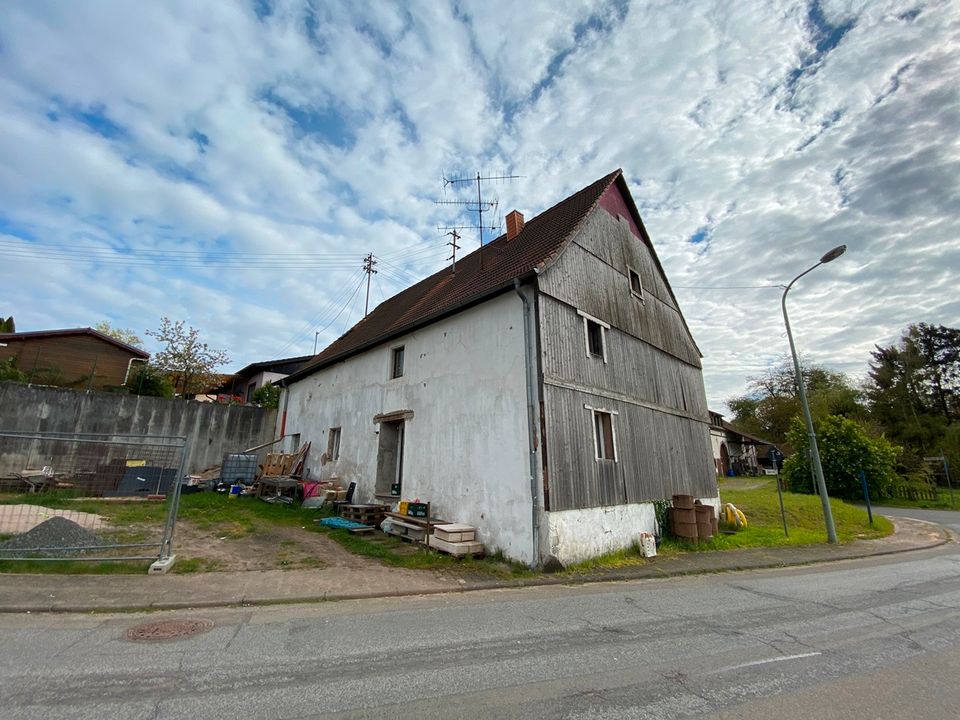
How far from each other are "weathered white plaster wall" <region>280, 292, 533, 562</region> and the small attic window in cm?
587

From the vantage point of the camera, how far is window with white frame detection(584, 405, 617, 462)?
10.6 m

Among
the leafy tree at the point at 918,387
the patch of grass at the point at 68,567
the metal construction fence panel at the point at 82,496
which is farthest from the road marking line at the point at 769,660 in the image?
the leafy tree at the point at 918,387

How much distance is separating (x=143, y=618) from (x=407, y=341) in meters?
8.93

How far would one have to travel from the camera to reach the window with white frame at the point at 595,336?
1127 centimetres

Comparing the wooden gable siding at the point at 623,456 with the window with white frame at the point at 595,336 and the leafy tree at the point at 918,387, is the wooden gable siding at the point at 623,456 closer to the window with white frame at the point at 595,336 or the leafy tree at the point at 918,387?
the window with white frame at the point at 595,336

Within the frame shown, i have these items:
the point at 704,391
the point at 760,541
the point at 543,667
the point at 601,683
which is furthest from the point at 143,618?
the point at 704,391

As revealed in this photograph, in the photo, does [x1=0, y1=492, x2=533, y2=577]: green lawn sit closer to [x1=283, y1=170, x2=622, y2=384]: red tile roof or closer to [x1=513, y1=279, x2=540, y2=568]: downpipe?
[x1=513, y1=279, x2=540, y2=568]: downpipe

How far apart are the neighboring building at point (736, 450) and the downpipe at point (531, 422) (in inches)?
1390

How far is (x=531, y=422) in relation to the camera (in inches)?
355

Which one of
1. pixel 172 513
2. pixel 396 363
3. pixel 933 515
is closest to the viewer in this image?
pixel 172 513

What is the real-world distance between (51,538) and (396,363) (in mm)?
8477

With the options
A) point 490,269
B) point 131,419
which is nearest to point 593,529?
point 490,269

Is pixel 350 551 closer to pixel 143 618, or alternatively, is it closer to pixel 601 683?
pixel 143 618

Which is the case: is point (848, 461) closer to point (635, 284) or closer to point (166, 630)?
point (635, 284)
